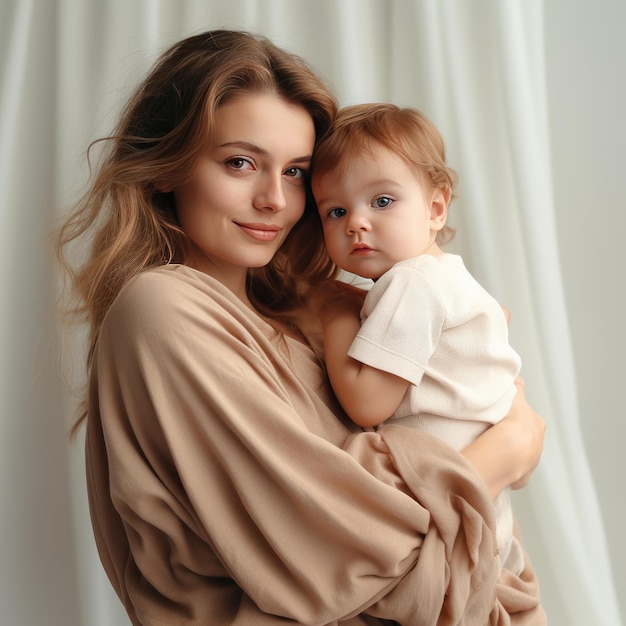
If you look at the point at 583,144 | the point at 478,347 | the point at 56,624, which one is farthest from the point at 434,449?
the point at 56,624

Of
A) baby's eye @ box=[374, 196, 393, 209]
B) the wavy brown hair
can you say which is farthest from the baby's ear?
the wavy brown hair

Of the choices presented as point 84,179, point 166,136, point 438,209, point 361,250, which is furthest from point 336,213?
point 84,179

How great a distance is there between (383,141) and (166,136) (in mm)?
428

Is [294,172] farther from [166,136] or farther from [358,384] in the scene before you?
[358,384]

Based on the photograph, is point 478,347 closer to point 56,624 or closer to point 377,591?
point 377,591

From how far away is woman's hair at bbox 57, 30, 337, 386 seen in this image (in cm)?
153

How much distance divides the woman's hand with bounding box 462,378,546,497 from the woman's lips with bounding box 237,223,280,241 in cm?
57

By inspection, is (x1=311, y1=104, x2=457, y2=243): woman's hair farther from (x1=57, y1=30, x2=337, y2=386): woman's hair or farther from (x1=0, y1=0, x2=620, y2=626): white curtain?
(x1=0, y1=0, x2=620, y2=626): white curtain

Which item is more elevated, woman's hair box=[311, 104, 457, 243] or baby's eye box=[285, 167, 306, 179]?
woman's hair box=[311, 104, 457, 243]

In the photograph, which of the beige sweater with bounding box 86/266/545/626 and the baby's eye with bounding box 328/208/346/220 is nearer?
the beige sweater with bounding box 86/266/545/626

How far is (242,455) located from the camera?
1.24 metres

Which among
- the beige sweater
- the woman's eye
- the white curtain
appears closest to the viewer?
the beige sweater

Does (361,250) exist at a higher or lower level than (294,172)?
lower

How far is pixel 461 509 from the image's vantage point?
1293mm
